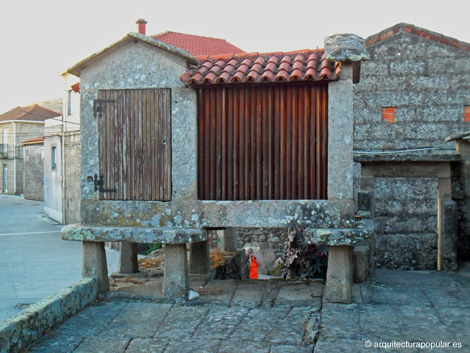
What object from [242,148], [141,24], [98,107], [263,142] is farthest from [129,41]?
[141,24]

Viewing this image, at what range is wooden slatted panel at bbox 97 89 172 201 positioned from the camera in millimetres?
6348

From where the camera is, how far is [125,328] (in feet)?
17.5

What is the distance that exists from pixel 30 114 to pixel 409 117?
33776 mm

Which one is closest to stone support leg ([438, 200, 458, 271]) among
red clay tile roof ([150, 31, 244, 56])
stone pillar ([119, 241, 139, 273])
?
stone pillar ([119, 241, 139, 273])

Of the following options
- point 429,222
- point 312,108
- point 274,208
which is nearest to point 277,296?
point 274,208

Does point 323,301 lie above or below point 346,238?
below

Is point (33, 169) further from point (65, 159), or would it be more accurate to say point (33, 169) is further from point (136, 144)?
point (136, 144)

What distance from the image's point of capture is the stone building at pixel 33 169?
99.9 ft

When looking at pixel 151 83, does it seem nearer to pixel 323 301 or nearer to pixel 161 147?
pixel 161 147

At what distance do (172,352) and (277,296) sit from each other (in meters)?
1.94

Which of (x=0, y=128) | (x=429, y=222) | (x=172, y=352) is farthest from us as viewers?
(x=0, y=128)

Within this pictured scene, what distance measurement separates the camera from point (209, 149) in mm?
6320

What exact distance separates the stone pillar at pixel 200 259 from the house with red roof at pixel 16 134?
32.9m

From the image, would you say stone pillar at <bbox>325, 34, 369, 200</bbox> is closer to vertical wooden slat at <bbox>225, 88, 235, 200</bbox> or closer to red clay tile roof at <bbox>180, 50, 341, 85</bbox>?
red clay tile roof at <bbox>180, 50, 341, 85</bbox>
